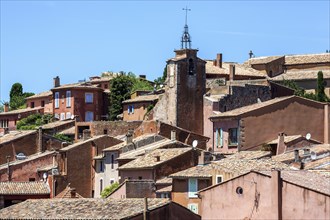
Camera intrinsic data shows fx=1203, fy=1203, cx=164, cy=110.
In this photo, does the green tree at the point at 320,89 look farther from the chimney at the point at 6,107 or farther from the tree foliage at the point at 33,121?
the chimney at the point at 6,107

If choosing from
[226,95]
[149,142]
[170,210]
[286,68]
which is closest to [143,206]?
[170,210]

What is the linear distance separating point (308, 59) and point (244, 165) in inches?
1862

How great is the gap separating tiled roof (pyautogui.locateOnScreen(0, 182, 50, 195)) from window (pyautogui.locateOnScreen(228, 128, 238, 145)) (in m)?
12.6

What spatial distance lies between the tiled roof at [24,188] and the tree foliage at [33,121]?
31634 millimetres

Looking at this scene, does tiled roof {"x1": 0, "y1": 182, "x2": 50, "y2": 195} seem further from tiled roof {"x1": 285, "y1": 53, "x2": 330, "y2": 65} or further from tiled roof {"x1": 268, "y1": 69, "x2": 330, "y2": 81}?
tiled roof {"x1": 285, "y1": 53, "x2": 330, "y2": 65}

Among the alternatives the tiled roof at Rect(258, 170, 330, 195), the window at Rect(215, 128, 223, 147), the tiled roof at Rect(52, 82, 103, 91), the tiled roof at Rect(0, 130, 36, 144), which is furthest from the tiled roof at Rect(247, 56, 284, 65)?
the tiled roof at Rect(258, 170, 330, 195)

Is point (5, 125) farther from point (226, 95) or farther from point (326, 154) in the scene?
point (326, 154)

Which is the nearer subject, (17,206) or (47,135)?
(17,206)

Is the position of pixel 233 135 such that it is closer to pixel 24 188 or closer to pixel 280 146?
pixel 280 146

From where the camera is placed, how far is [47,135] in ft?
299

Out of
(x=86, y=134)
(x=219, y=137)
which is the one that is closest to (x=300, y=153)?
(x=219, y=137)

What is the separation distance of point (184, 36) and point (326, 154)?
27.4 meters

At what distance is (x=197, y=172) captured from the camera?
65.0 metres

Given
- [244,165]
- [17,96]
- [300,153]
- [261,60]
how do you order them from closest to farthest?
[244,165] → [300,153] → [261,60] → [17,96]
